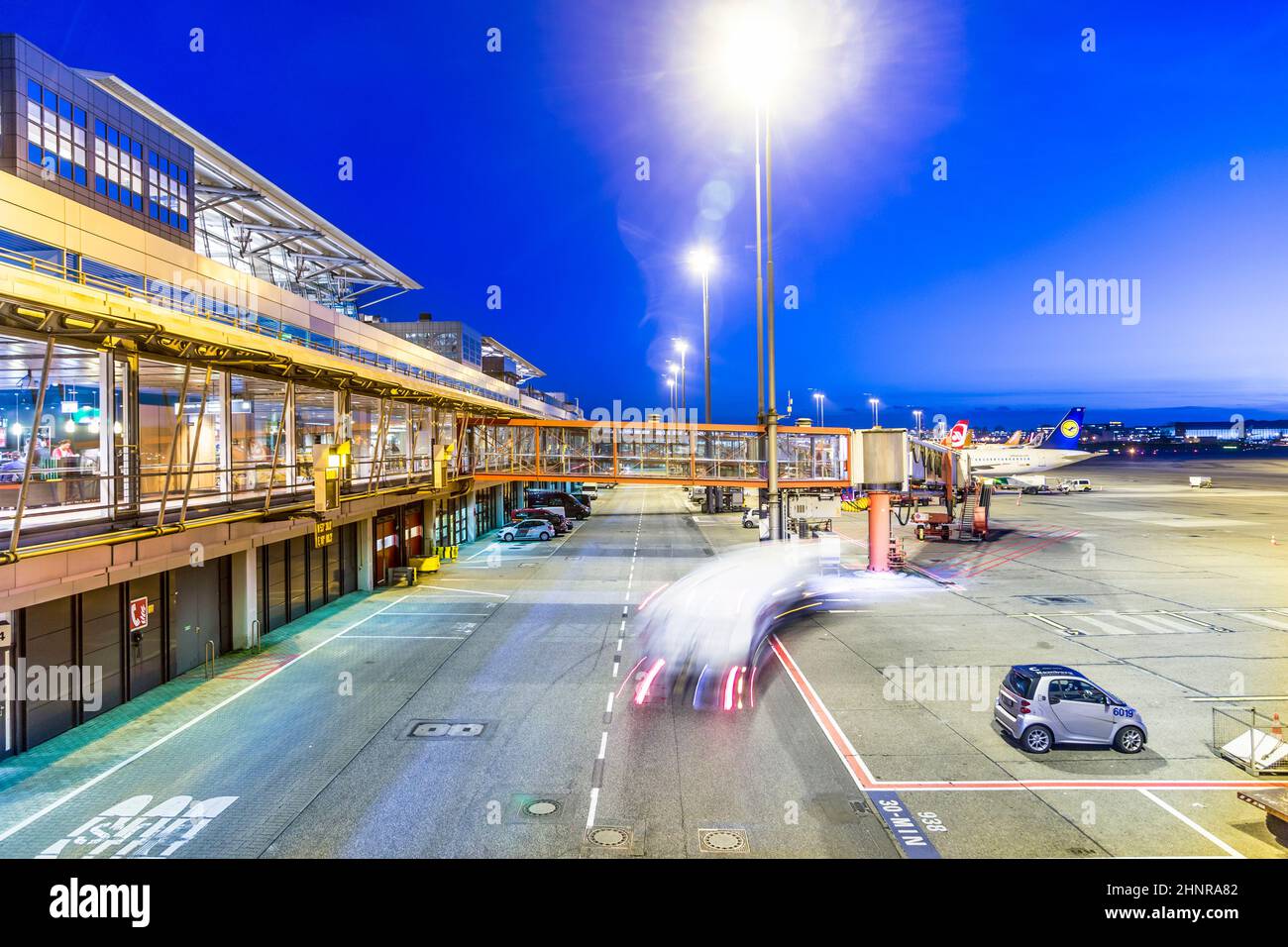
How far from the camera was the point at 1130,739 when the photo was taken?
14.6m

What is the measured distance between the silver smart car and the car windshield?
0.03 m

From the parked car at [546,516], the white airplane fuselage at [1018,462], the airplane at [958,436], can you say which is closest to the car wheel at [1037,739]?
the parked car at [546,516]

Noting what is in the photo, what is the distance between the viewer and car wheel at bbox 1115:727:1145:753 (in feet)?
47.8

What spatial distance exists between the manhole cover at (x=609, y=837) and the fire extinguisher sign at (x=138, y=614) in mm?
14318

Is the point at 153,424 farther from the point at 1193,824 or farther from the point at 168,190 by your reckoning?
the point at 168,190

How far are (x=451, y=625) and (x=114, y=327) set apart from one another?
615 inches

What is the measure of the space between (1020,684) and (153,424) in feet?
74.9

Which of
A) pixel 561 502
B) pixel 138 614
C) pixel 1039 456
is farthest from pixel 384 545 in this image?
pixel 1039 456

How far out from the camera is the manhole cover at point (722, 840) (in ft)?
36.0

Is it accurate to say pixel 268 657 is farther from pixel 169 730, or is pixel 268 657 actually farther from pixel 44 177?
pixel 44 177

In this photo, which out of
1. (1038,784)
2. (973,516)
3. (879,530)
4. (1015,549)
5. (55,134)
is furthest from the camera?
(973,516)

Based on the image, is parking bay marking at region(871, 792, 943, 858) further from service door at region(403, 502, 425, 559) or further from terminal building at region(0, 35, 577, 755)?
service door at region(403, 502, 425, 559)

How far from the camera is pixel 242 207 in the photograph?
44.1 m
